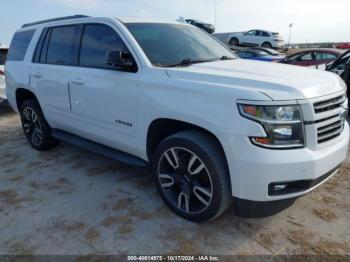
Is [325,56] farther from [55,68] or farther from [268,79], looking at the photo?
[268,79]

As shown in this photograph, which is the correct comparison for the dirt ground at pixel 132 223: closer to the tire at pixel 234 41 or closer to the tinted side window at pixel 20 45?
the tinted side window at pixel 20 45

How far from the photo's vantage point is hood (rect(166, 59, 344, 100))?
2.45 meters

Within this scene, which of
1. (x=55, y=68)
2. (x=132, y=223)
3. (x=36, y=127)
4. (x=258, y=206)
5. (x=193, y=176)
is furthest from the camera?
(x=36, y=127)

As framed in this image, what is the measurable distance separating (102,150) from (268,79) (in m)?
2.15

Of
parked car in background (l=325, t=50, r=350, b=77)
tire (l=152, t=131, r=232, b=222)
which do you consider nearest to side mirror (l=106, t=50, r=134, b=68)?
tire (l=152, t=131, r=232, b=222)

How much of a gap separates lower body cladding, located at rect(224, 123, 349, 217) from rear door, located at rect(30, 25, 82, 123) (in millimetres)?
2557

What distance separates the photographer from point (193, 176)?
9.70 feet

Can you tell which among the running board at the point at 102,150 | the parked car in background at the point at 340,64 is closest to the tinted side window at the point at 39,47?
the running board at the point at 102,150

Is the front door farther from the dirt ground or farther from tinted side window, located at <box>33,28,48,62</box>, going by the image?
tinted side window, located at <box>33,28,48,62</box>

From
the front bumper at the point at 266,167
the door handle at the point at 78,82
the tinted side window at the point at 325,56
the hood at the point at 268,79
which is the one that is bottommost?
the tinted side window at the point at 325,56

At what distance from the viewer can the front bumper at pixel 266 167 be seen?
2.39m

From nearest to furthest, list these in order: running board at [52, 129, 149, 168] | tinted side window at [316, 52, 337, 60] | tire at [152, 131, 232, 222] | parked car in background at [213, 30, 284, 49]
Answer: tire at [152, 131, 232, 222], running board at [52, 129, 149, 168], tinted side window at [316, 52, 337, 60], parked car in background at [213, 30, 284, 49]

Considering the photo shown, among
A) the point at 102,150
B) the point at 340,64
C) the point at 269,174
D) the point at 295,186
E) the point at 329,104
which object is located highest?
the point at 329,104

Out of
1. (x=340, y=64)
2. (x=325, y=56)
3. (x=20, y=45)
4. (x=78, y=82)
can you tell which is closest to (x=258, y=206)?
(x=78, y=82)
